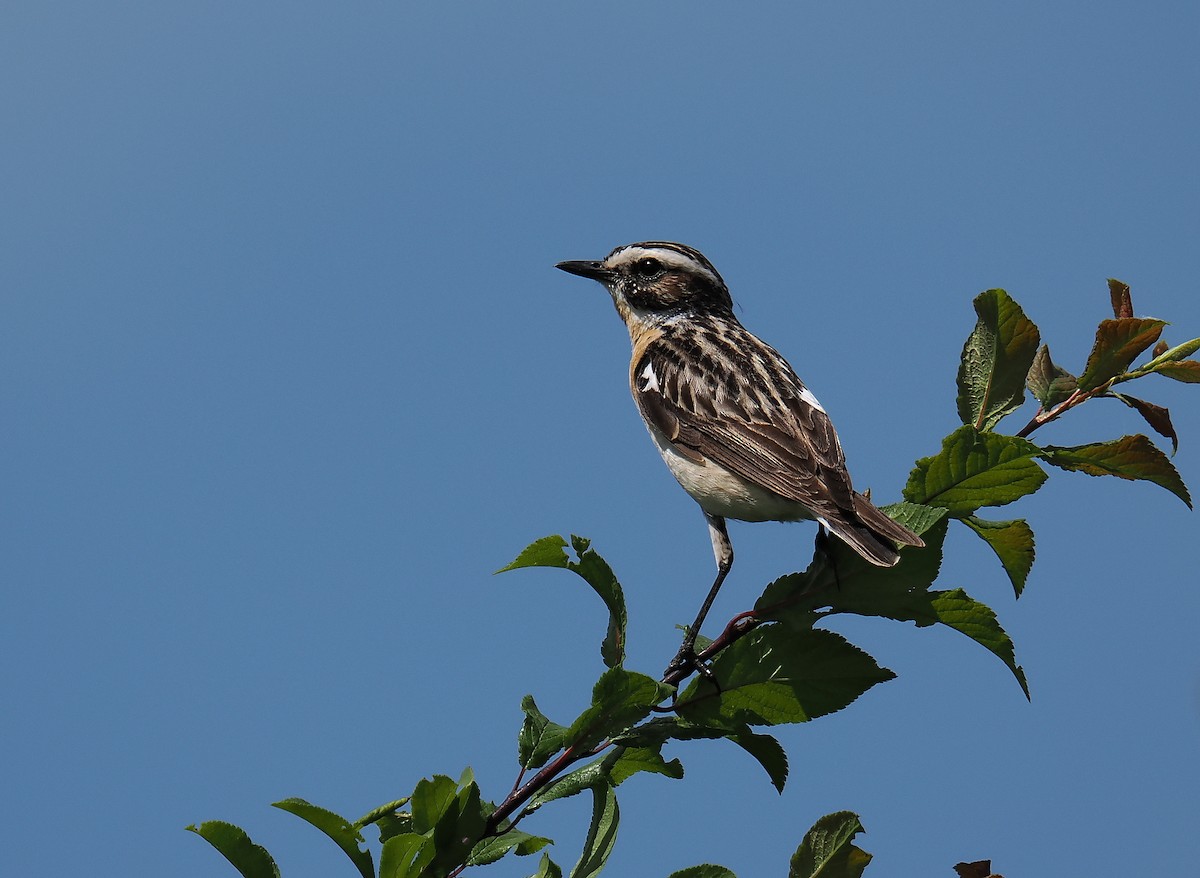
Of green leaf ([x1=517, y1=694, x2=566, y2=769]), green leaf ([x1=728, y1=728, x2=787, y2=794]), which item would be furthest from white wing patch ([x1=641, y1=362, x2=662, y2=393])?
green leaf ([x1=517, y1=694, x2=566, y2=769])

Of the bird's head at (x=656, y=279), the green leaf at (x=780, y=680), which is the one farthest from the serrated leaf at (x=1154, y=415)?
the bird's head at (x=656, y=279)

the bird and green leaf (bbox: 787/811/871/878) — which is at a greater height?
the bird

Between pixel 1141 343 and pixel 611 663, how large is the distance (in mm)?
2436

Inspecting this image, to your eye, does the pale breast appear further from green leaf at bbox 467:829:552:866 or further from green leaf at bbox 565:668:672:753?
green leaf at bbox 467:829:552:866

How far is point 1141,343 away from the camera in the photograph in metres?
4.41

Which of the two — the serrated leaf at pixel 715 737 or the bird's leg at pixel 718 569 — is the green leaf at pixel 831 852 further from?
the bird's leg at pixel 718 569

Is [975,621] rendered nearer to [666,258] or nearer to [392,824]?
[392,824]

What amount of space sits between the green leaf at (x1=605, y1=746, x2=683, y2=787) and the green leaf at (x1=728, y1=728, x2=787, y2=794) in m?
0.26

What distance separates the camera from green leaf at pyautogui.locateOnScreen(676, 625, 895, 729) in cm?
378

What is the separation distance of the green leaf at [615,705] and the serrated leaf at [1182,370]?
97.3 inches

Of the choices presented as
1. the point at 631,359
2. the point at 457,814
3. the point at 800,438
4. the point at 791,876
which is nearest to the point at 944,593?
the point at 791,876

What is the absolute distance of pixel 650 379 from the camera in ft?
25.0

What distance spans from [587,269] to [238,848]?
634cm

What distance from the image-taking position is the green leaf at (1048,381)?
449 cm
